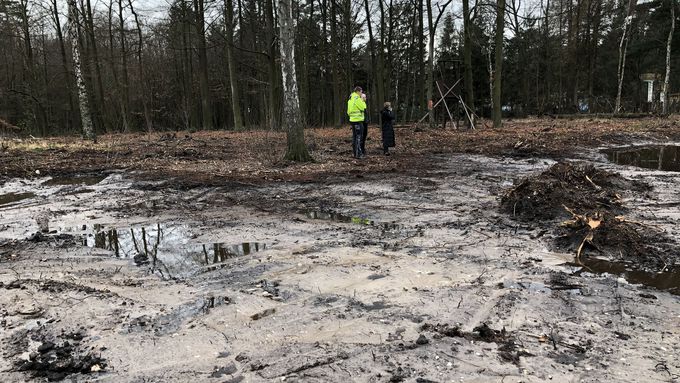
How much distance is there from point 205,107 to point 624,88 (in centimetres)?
3633

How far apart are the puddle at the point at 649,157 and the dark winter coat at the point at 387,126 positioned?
6.17m

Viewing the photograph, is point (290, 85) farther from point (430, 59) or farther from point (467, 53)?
point (467, 53)

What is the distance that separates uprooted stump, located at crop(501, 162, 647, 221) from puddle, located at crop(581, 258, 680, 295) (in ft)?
5.43

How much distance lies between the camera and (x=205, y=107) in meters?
30.1

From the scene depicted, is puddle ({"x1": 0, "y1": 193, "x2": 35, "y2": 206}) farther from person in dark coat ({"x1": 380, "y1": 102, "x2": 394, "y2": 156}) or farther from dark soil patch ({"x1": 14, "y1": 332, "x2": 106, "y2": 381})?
person in dark coat ({"x1": 380, "y1": 102, "x2": 394, "y2": 156})

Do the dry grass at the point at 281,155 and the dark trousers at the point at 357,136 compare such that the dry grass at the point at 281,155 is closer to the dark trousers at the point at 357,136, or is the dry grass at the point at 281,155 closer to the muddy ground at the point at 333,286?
the dark trousers at the point at 357,136

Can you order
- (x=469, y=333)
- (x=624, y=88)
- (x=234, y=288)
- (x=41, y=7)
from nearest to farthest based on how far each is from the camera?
(x=469, y=333)
(x=234, y=288)
(x=41, y=7)
(x=624, y=88)

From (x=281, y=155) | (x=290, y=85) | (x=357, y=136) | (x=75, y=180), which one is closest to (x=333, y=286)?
(x=290, y=85)

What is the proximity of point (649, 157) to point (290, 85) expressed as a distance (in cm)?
1044

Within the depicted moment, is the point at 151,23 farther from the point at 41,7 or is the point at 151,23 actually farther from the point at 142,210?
the point at 142,210

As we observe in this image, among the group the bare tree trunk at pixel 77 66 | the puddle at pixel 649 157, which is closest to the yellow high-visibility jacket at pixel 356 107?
the puddle at pixel 649 157

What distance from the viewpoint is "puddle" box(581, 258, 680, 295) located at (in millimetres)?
4141

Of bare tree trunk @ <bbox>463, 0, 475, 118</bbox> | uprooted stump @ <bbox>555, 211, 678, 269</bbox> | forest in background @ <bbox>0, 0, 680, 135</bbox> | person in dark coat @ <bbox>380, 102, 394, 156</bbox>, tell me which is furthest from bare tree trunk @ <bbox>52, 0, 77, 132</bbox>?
uprooted stump @ <bbox>555, 211, 678, 269</bbox>

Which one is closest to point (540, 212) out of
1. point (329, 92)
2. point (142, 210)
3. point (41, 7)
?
point (142, 210)
